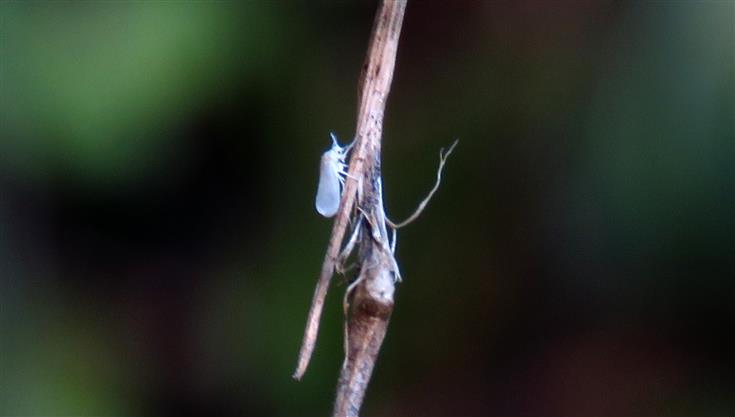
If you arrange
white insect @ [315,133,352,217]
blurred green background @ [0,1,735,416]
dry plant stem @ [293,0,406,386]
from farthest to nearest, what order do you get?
blurred green background @ [0,1,735,416] → white insect @ [315,133,352,217] → dry plant stem @ [293,0,406,386]

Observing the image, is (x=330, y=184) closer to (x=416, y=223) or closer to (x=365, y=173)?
(x=365, y=173)

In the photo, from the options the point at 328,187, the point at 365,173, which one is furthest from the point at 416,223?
the point at 365,173

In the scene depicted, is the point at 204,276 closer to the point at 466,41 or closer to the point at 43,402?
the point at 43,402

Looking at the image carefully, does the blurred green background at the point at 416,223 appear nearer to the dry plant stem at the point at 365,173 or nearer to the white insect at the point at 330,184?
the white insect at the point at 330,184

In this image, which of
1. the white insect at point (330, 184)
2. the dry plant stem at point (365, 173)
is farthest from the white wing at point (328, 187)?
the dry plant stem at point (365, 173)

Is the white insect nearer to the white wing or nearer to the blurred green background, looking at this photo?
the white wing

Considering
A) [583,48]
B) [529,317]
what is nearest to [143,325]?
[529,317]

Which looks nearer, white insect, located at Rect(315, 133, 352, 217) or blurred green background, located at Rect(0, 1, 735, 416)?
white insect, located at Rect(315, 133, 352, 217)

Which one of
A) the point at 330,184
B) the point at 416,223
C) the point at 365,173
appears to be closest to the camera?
the point at 365,173

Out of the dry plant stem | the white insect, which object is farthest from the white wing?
the dry plant stem
